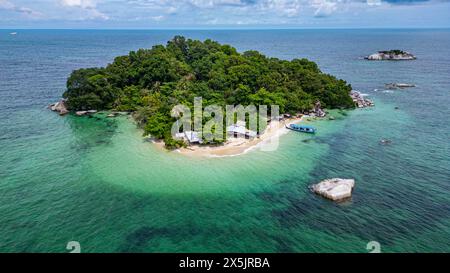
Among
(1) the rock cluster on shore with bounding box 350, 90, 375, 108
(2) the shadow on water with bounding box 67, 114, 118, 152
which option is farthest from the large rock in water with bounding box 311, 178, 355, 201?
(1) the rock cluster on shore with bounding box 350, 90, 375, 108

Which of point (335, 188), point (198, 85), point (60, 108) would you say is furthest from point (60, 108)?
point (335, 188)

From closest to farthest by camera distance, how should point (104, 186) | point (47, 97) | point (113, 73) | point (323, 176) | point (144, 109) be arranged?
point (104, 186) → point (323, 176) → point (144, 109) → point (113, 73) → point (47, 97)

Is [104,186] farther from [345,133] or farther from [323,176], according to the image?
[345,133]

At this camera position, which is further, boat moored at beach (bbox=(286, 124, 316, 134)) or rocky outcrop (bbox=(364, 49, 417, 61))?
rocky outcrop (bbox=(364, 49, 417, 61))

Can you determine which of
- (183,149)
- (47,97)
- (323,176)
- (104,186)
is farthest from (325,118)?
(47,97)

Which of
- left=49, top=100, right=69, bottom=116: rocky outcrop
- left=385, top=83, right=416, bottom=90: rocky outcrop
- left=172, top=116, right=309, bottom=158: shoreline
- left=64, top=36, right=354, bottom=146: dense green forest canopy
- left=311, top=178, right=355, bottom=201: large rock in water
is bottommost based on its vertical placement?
left=311, top=178, right=355, bottom=201: large rock in water

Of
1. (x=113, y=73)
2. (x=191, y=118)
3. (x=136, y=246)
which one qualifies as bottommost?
(x=136, y=246)

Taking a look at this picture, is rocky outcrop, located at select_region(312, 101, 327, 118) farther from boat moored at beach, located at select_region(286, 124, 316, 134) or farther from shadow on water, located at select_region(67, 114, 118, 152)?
shadow on water, located at select_region(67, 114, 118, 152)
